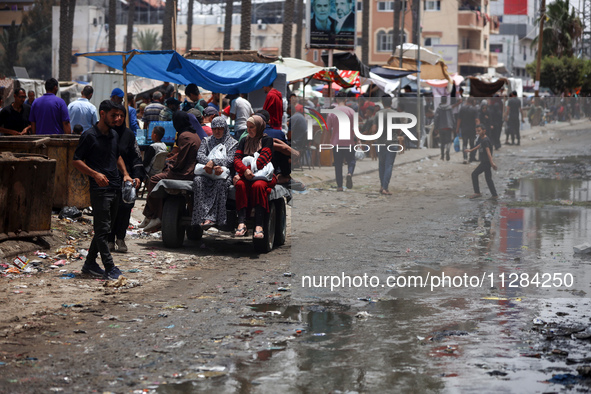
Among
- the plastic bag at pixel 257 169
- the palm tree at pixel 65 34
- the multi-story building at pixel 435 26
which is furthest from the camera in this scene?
the multi-story building at pixel 435 26

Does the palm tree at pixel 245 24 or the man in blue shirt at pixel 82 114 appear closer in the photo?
the man in blue shirt at pixel 82 114

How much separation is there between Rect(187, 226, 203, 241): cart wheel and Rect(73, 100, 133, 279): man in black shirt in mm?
2622

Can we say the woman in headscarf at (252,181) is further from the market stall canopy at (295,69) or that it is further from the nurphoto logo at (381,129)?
the market stall canopy at (295,69)

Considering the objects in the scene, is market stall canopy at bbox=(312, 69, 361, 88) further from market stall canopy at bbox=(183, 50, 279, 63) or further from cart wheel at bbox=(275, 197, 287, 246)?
cart wheel at bbox=(275, 197, 287, 246)

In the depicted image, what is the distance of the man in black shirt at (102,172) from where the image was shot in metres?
8.48

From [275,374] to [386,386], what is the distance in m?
0.72

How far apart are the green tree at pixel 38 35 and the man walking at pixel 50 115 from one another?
62806mm

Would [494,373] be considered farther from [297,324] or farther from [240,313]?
[240,313]

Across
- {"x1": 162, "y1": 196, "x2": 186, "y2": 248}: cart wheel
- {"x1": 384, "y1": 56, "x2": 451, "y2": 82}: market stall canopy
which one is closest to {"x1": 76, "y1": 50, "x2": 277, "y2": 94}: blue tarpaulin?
{"x1": 162, "y1": 196, "x2": 186, "y2": 248}: cart wheel

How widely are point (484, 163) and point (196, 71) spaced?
22.7 feet

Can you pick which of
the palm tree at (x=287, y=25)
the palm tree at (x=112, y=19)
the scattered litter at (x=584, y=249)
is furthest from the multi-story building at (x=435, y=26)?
the scattered litter at (x=584, y=249)

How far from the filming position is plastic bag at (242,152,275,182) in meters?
10.3

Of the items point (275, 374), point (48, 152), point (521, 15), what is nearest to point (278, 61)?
point (48, 152)

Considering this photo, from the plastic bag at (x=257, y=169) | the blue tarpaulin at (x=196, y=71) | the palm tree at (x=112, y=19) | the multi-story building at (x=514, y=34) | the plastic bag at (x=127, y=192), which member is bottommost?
the plastic bag at (x=127, y=192)
